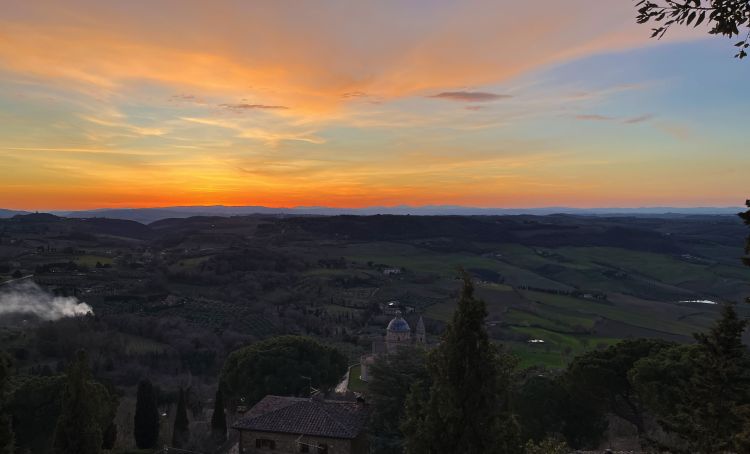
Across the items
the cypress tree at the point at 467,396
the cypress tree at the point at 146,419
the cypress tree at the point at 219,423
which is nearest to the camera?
the cypress tree at the point at 467,396

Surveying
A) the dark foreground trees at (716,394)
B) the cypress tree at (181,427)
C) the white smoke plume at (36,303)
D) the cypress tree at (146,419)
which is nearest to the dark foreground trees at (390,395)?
the dark foreground trees at (716,394)

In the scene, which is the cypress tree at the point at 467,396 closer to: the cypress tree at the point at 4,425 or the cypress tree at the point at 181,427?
the cypress tree at the point at 4,425

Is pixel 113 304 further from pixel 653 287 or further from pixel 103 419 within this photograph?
pixel 653 287

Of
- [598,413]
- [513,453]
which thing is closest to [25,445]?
[513,453]

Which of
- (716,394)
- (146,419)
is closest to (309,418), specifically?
(146,419)

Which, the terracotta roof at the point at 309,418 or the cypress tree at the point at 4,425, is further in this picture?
the terracotta roof at the point at 309,418

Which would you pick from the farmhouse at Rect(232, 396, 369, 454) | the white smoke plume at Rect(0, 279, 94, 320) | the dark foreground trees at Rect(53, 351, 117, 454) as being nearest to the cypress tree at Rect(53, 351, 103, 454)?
the dark foreground trees at Rect(53, 351, 117, 454)

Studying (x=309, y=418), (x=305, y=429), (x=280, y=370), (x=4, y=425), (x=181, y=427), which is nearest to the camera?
(x=4, y=425)

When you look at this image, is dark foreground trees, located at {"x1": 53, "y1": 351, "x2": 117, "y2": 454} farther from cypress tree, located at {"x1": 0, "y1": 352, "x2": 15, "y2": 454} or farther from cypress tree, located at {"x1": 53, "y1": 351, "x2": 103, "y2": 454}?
cypress tree, located at {"x1": 0, "y1": 352, "x2": 15, "y2": 454}

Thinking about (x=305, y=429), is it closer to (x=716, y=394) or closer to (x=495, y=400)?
(x=495, y=400)
